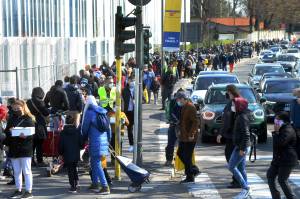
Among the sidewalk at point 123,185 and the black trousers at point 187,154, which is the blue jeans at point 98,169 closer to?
the sidewalk at point 123,185

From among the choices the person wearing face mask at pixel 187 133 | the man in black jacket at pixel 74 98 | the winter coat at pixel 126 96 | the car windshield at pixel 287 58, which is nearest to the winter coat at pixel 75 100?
the man in black jacket at pixel 74 98

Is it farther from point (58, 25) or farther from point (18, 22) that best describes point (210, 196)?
point (58, 25)

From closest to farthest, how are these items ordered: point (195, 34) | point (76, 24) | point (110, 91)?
point (110, 91) → point (76, 24) → point (195, 34)

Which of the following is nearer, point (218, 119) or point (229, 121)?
point (229, 121)

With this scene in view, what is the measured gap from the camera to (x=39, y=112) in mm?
14125

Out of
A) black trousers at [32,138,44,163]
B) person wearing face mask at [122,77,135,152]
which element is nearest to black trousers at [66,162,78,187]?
black trousers at [32,138,44,163]

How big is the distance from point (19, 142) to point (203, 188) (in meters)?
3.39

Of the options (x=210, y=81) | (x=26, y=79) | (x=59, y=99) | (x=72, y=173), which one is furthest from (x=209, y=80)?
(x=72, y=173)

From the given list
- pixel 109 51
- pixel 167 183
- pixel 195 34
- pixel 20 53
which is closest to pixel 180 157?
pixel 167 183

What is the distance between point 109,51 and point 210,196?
34195 millimetres

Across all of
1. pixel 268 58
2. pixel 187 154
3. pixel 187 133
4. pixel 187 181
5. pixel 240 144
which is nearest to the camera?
pixel 240 144

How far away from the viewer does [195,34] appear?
41625 mm

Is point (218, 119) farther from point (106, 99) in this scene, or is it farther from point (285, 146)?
point (285, 146)

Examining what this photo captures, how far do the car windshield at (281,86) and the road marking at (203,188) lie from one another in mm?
11371
